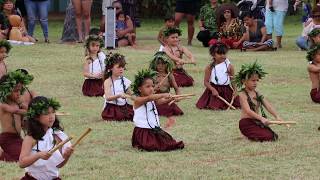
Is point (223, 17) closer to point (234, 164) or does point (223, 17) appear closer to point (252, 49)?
point (252, 49)

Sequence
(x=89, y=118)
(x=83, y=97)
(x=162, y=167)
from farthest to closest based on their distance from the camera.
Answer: (x=83, y=97) → (x=89, y=118) → (x=162, y=167)

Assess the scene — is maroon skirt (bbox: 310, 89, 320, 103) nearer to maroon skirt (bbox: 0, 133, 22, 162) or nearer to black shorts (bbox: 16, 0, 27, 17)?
maroon skirt (bbox: 0, 133, 22, 162)

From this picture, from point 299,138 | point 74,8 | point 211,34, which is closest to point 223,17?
point 211,34

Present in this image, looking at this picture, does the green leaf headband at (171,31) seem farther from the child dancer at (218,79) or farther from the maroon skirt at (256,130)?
the maroon skirt at (256,130)

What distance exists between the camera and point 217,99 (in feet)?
30.8

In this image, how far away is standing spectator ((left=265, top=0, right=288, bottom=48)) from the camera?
15516 millimetres

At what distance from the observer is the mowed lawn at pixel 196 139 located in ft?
20.6

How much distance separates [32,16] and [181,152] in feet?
30.8

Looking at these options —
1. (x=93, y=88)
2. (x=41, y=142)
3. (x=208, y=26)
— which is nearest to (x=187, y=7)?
(x=208, y=26)

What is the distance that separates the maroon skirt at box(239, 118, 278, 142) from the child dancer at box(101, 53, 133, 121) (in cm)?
157

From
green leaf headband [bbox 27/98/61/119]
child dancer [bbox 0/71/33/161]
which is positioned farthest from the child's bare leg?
green leaf headband [bbox 27/98/61/119]

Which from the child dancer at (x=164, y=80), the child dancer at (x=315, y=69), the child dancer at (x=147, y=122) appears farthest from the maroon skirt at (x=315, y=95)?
the child dancer at (x=147, y=122)

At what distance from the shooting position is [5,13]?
15086 millimetres

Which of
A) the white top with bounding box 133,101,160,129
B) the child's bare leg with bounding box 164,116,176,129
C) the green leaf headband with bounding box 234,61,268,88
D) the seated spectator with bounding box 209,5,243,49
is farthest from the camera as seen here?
the seated spectator with bounding box 209,5,243,49
